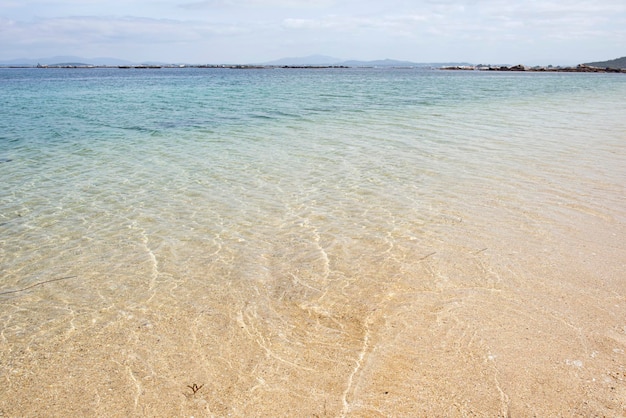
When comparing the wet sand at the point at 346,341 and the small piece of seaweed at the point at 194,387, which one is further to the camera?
the small piece of seaweed at the point at 194,387

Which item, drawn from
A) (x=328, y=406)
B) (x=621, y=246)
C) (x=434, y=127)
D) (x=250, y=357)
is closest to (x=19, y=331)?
(x=250, y=357)

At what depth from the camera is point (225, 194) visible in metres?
8.46

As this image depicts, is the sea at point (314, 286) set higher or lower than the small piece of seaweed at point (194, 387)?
higher

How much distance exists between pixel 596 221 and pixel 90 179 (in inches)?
392

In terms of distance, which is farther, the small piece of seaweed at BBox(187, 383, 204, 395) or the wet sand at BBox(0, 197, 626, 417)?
the small piece of seaweed at BBox(187, 383, 204, 395)

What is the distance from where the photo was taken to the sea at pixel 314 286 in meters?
3.46

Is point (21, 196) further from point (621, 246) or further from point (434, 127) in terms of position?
point (434, 127)

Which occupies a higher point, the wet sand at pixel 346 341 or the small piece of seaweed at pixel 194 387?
the wet sand at pixel 346 341

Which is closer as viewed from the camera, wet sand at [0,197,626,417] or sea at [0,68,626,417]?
wet sand at [0,197,626,417]

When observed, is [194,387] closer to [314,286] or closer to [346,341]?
[346,341]

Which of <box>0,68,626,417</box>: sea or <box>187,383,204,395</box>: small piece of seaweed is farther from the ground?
<box>0,68,626,417</box>: sea

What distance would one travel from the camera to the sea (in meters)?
3.46

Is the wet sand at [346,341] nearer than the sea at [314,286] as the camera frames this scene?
Yes

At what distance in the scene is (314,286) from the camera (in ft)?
16.6
